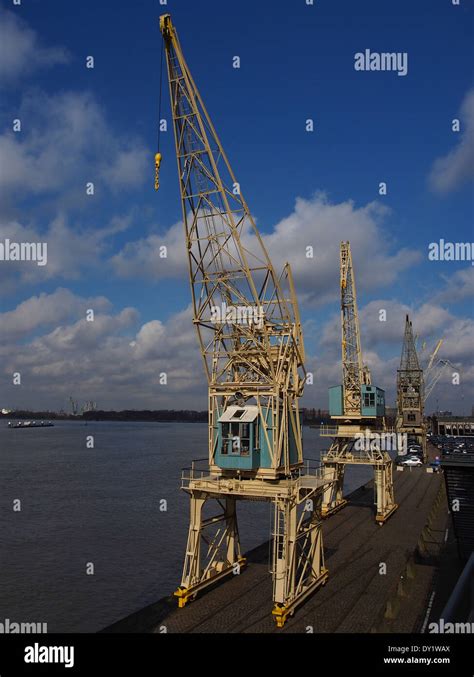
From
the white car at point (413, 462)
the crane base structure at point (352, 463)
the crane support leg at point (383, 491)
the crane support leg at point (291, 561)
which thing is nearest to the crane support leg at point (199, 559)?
the crane support leg at point (291, 561)

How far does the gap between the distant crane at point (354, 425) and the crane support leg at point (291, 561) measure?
1692cm

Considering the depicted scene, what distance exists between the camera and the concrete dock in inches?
878

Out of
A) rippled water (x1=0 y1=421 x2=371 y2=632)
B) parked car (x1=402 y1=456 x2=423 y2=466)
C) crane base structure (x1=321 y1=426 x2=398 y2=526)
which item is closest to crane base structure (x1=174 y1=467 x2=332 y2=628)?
rippled water (x1=0 y1=421 x2=371 y2=632)

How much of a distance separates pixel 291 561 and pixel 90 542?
23.5m

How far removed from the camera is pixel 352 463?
4638cm

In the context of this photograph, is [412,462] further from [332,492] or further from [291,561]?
[291,561]

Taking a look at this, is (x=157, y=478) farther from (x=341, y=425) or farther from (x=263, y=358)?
(x=263, y=358)

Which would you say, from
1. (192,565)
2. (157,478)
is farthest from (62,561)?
(157,478)

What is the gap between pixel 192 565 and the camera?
83.5ft

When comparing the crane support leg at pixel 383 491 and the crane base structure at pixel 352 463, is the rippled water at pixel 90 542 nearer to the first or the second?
the crane base structure at pixel 352 463

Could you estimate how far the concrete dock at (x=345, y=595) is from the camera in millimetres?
22312

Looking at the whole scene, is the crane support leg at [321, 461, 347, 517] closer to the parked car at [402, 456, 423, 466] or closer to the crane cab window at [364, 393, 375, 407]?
the crane cab window at [364, 393, 375, 407]
